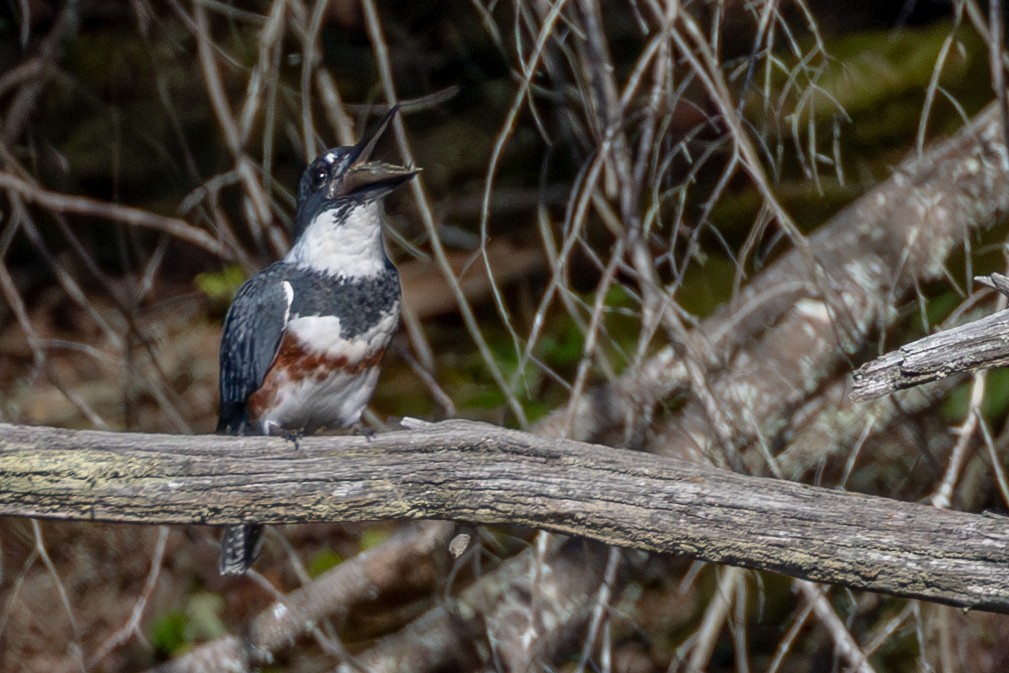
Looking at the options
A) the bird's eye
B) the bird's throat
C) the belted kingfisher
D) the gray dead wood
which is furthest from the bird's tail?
the gray dead wood

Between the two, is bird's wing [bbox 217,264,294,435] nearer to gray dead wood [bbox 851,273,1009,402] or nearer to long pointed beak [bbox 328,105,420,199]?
long pointed beak [bbox 328,105,420,199]

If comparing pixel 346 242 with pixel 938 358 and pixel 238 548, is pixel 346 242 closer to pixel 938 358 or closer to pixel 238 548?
pixel 238 548

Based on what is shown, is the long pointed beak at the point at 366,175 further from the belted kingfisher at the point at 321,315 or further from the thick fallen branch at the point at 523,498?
the thick fallen branch at the point at 523,498

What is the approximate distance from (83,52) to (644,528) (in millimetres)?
3444

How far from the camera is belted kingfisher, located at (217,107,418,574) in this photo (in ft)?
7.60

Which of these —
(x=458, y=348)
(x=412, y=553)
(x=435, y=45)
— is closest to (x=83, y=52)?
(x=435, y=45)

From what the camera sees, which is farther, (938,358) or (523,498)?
(523,498)

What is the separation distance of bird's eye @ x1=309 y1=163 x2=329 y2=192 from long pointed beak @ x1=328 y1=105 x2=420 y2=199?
0.03 metres

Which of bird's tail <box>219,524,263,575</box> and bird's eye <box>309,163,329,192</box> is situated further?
bird's tail <box>219,524,263,575</box>

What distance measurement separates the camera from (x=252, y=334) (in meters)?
2.36

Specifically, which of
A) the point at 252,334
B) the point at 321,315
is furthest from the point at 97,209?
the point at 321,315

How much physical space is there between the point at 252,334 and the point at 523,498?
94 cm

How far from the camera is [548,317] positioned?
417 centimetres

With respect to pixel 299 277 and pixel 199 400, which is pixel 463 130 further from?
pixel 299 277
